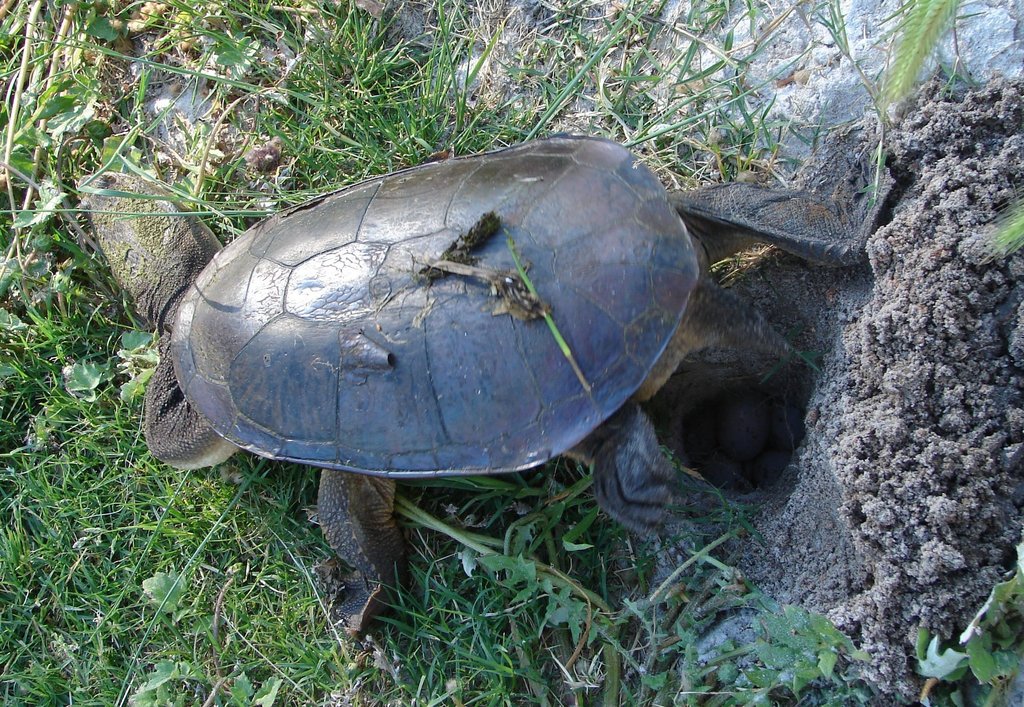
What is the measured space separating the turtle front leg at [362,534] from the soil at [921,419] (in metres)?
1.17

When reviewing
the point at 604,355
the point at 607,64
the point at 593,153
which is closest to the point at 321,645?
the point at 604,355

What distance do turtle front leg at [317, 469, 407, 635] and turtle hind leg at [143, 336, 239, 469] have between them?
1.57 ft

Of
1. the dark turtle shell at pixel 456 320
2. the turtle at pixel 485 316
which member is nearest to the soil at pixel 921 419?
the turtle at pixel 485 316

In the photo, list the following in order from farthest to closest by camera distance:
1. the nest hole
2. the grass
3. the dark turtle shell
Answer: the nest hole < the grass < the dark turtle shell

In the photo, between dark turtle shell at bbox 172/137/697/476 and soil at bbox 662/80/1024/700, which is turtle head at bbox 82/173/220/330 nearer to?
dark turtle shell at bbox 172/137/697/476

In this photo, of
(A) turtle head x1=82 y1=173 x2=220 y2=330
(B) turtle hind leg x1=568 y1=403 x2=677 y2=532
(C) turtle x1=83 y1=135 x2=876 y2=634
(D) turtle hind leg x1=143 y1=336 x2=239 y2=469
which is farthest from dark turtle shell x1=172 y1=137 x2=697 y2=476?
(A) turtle head x1=82 y1=173 x2=220 y2=330

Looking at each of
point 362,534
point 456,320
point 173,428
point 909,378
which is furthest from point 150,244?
point 909,378

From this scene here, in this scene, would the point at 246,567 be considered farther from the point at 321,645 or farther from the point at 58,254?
the point at 58,254

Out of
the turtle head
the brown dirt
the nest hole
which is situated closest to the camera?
the brown dirt

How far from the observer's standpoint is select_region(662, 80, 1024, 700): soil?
186cm

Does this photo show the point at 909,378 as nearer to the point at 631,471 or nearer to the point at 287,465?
the point at 631,471

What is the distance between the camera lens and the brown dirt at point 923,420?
1861 mm

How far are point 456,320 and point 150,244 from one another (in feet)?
5.11

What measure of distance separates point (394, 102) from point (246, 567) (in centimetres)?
187
